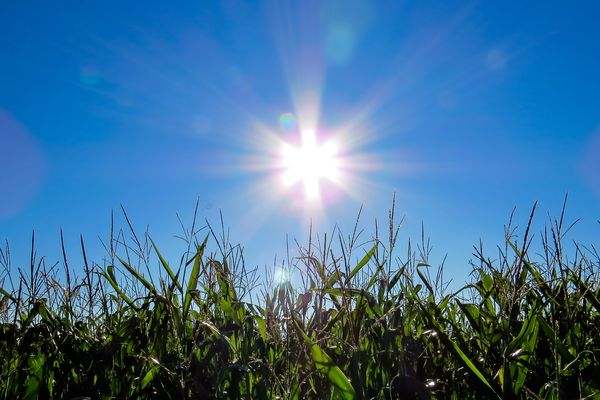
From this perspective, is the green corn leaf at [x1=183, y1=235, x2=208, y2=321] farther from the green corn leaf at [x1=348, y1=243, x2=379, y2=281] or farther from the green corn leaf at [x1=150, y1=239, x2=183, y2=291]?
the green corn leaf at [x1=348, y1=243, x2=379, y2=281]

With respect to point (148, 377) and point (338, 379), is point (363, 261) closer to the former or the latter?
point (338, 379)

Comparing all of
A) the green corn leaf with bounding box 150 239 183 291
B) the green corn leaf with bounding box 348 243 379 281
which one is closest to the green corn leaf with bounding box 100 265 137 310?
the green corn leaf with bounding box 150 239 183 291

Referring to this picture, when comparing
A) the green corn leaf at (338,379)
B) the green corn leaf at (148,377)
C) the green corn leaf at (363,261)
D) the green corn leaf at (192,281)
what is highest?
the green corn leaf at (363,261)

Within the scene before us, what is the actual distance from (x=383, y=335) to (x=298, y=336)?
1.62ft

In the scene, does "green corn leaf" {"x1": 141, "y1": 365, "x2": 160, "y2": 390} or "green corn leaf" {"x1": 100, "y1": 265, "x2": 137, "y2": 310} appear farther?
"green corn leaf" {"x1": 100, "y1": 265, "x2": 137, "y2": 310}

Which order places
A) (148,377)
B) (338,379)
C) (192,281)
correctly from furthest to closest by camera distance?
(192,281), (148,377), (338,379)

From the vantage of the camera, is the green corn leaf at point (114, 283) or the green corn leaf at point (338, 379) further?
the green corn leaf at point (114, 283)

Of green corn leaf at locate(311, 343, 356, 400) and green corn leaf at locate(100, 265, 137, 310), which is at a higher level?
green corn leaf at locate(100, 265, 137, 310)

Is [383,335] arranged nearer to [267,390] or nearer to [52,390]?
[267,390]

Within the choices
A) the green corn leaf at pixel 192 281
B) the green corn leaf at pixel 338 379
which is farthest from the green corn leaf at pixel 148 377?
the green corn leaf at pixel 338 379

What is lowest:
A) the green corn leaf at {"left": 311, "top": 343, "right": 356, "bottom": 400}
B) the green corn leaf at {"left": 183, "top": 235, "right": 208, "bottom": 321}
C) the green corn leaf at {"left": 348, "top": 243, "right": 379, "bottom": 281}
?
the green corn leaf at {"left": 311, "top": 343, "right": 356, "bottom": 400}

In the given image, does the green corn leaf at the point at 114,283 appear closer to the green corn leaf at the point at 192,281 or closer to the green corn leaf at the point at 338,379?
the green corn leaf at the point at 192,281

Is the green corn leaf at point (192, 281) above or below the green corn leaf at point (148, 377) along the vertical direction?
above

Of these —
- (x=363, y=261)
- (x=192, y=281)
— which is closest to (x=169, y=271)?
(x=192, y=281)
